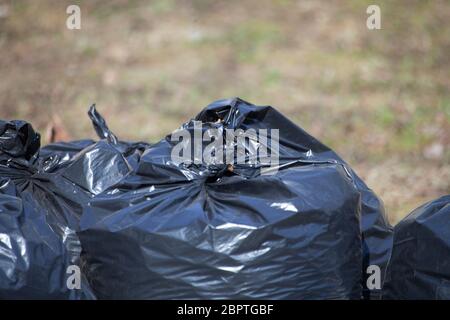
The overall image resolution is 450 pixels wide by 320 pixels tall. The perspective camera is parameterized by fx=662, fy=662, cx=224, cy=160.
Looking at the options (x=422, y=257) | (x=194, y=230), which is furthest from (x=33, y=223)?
(x=422, y=257)

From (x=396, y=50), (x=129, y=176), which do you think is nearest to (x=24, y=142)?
(x=129, y=176)

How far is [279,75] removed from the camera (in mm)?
5844

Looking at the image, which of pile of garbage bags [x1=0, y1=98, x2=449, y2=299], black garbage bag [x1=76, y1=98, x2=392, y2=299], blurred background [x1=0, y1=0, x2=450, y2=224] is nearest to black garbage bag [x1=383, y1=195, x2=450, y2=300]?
pile of garbage bags [x1=0, y1=98, x2=449, y2=299]

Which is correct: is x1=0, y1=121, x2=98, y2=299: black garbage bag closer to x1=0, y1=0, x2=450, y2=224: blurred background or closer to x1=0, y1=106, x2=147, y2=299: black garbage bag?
x1=0, y1=106, x2=147, y2=299: black garbage bag

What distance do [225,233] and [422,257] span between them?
68cm

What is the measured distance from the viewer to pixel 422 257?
2.18 m

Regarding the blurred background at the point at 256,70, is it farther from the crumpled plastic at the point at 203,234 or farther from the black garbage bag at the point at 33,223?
the black garbage bag at the point at 33,223

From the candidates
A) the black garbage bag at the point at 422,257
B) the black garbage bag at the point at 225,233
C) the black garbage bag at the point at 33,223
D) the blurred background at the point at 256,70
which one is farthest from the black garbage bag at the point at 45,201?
the blurred background at the point at 256,70

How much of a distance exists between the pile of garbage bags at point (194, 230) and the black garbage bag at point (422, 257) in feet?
0.07

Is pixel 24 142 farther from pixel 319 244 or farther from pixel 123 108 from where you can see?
pixel 123 108

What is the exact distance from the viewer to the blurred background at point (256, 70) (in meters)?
5.15

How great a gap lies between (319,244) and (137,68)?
4310 millimetres

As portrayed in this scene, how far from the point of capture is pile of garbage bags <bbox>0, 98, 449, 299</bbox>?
2004mm

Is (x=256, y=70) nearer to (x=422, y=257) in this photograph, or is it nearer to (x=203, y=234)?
(x=422, y=257)
